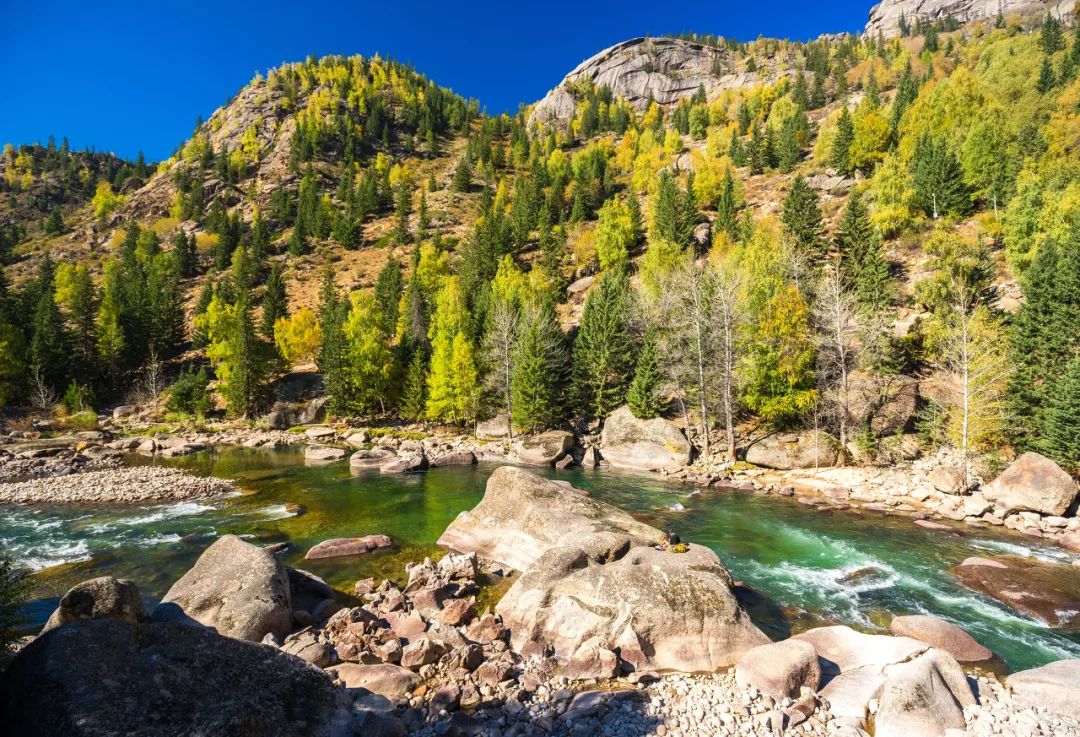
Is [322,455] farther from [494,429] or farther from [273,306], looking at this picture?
[273,306]

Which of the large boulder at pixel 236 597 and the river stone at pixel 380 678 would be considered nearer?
the river stone at pixel 380 678

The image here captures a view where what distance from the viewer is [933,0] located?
171 metres

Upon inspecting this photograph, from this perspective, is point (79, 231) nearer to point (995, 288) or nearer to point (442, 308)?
point (442, 308)

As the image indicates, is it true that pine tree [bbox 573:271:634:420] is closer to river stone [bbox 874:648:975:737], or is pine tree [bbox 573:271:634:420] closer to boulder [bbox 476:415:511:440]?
boulder [bbox 476:415:511:440]

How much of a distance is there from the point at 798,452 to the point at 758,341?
8161 mm

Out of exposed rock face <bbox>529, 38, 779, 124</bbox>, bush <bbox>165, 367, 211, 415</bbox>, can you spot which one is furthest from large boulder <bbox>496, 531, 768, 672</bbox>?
exposed rock face <bbox>529, 38, 779, 124</bbox>

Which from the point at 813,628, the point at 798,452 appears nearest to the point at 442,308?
the point at 798,452

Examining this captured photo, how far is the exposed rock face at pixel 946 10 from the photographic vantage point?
138 m

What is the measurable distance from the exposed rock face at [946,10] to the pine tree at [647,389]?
178 meters

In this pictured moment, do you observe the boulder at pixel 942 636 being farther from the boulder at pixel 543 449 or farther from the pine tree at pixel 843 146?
the pine tree at pixel 843 146

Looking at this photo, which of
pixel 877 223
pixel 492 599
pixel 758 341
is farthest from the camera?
pixel 877 223

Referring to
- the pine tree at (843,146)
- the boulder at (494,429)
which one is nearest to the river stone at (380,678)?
the boulder at (494,429)

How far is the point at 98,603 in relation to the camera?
29.0 ft

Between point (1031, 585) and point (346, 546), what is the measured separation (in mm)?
22137
